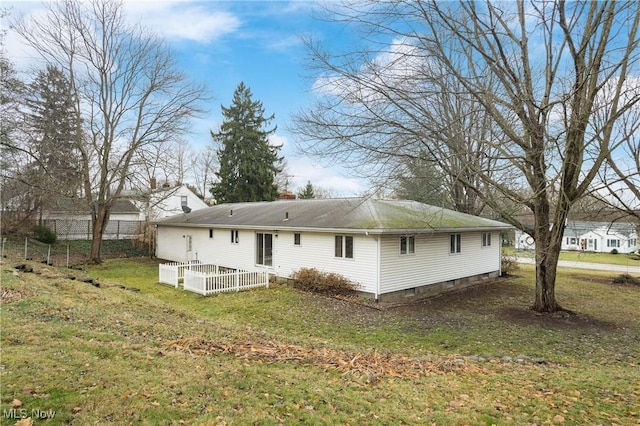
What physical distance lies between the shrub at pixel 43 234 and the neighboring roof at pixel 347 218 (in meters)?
7.98

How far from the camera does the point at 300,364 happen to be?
592 cm

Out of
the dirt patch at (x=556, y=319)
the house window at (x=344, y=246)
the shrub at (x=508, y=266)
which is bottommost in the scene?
the dirt patch at (x=556, y=319)

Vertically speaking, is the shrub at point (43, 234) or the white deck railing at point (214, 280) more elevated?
the shrub at point (43, 234)

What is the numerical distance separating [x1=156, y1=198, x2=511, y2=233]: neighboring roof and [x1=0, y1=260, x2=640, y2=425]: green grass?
3.38m

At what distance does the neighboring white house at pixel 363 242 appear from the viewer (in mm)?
13508

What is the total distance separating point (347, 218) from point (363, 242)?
1589 mm

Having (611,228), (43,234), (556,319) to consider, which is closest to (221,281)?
(556,319)

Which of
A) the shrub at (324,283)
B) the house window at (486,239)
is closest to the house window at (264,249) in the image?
the shrub at (324,283)

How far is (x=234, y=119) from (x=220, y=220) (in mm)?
19709

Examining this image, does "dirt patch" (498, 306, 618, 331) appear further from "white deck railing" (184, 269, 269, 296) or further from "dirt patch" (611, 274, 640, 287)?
"dirt patch" (611, 274, 640, 287)

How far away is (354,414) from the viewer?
418 cm

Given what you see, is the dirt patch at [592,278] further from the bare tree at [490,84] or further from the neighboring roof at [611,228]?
the bare tree at [490,84]

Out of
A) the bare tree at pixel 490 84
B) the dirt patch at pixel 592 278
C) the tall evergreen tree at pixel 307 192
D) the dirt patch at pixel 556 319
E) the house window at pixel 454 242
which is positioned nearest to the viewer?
the bare tree at pixel 490 84

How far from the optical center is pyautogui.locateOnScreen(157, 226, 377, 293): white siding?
13.6 meters
